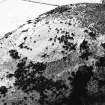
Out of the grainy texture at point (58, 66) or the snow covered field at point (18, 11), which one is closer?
the grainy texture at point (58, 66)

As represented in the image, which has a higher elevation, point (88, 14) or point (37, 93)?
point (88, 14)

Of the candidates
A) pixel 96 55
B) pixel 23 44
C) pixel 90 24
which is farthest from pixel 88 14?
pixel 23 44

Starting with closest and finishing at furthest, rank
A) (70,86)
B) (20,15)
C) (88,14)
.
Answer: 1. (70,86)
2. (88,14)
3. (20,15)

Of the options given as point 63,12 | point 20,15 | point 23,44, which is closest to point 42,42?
point 23,44

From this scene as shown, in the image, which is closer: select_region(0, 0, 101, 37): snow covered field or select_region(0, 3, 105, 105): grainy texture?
select_region(0, 3, 105, 105): grainy texture

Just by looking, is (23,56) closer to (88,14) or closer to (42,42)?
(42,42)

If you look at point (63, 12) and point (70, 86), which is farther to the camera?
point (63, 12)

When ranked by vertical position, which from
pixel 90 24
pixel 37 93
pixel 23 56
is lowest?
pixel 37 93

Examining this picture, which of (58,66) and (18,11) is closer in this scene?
(58,66)

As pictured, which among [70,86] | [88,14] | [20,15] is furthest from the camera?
[20,15]
